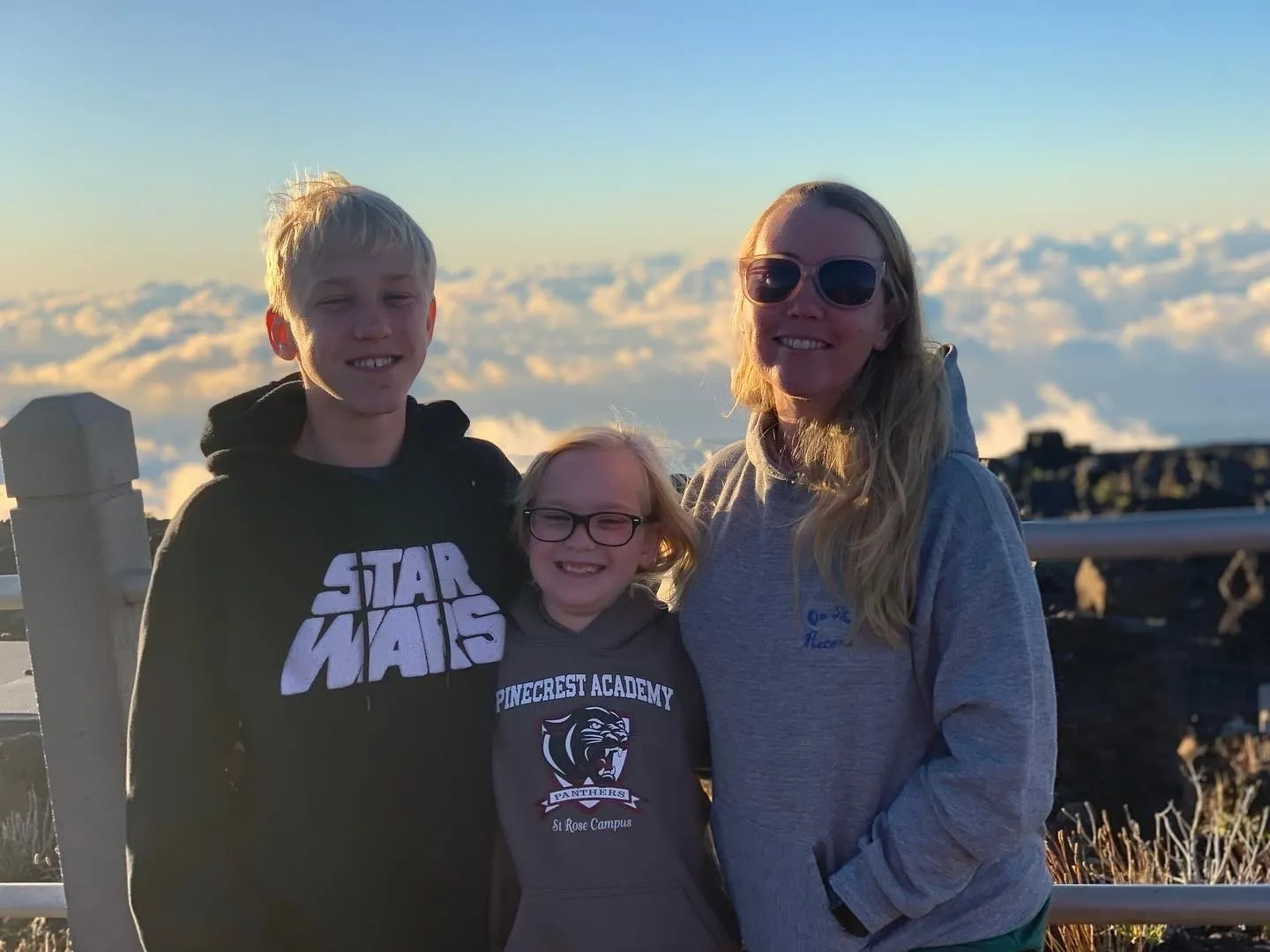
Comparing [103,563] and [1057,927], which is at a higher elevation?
[103,563]

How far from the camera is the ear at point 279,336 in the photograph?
2.63 meters

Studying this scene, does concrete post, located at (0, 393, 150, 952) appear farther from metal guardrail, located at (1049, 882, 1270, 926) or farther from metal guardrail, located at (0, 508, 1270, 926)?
metal guardrail, located at (1049, 882, 1270, 926)

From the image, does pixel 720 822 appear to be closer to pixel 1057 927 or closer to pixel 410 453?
pixel 410 453

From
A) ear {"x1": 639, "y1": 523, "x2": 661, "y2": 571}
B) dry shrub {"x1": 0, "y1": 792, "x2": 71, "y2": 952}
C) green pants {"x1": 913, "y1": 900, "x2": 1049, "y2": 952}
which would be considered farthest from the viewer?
dry shrub {"x1": 0, "y1": 792, "x2": 71, "y2": 952}

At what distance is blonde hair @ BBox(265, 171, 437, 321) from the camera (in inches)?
99.3

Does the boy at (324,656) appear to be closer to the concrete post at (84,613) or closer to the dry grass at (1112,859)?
the concrete post at (84,613)

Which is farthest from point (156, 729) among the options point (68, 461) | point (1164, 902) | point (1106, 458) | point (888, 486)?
point (1106, 458)

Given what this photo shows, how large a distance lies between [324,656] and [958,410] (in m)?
1.30

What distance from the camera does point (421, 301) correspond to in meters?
2.61

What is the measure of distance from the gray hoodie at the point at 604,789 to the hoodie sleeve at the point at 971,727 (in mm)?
366

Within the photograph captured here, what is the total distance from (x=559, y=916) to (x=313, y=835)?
50 centimetres

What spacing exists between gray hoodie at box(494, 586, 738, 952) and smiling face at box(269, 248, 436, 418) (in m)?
0.55

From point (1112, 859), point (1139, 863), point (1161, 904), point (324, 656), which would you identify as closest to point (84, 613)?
point (324, 656)

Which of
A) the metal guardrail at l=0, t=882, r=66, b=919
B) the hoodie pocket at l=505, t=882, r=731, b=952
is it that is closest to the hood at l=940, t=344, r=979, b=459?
the hoodie pocket at l=505, t=882, r=731, b=952
